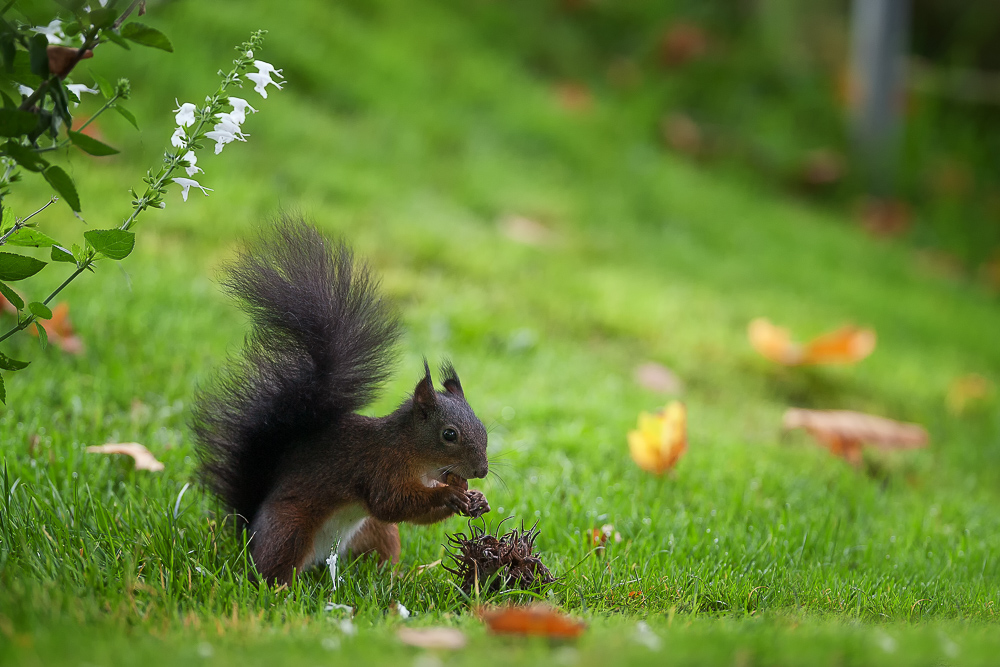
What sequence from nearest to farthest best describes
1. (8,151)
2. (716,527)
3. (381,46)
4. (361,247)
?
(8,151) < (716,527) < (361,247) < (381,46)

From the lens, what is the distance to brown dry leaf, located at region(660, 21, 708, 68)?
27.4 feet

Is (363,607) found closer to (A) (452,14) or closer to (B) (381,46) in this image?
(B) (381,46)

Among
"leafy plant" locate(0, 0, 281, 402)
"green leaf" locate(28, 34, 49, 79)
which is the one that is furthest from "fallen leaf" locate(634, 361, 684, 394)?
"green leaf" locate(28, 34, 49, 79)

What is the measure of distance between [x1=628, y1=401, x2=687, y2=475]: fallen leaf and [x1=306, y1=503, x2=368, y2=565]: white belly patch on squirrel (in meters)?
1.19

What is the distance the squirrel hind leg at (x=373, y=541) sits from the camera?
217 cm

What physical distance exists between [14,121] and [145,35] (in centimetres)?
27

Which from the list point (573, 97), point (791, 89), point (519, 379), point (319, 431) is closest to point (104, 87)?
point (319, 431)

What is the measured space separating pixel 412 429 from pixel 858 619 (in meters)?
1.04

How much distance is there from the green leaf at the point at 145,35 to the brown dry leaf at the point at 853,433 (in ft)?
8.96

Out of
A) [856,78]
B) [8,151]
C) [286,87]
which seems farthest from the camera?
[856,78]

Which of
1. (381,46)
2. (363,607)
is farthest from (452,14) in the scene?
(363,607)

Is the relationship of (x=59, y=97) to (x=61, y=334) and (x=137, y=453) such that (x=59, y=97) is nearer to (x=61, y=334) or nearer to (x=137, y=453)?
(x=137, y=453)

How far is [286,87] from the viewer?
5.80 m

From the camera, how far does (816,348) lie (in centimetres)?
421
